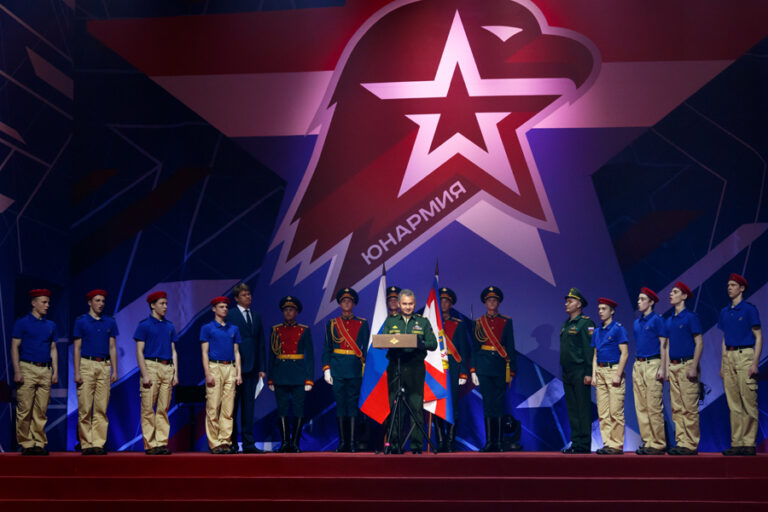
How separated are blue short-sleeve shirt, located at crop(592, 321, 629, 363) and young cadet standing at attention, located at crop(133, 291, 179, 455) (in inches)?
158

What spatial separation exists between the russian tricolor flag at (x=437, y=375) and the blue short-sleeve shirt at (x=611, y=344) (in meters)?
1.43

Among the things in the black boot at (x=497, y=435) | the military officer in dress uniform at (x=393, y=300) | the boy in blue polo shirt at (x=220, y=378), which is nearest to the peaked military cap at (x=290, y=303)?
the boy in blue polo shirt at (x=220, y=378)

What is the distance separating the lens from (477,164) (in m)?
8.74

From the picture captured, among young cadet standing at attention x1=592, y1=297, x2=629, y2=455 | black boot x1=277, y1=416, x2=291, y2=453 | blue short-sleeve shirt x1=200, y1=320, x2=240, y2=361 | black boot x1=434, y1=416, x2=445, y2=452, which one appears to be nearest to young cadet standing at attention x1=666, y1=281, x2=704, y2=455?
young cadet standing at attention x1=592, y1=297, x2=629, y2=455

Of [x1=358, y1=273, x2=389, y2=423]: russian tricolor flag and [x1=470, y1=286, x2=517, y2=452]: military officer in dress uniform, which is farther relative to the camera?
[x1=470, y1=286, x2=517, y2=452]: military officer in dress uniform

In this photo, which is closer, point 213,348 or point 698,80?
point 213,348

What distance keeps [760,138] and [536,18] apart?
2.81 metres

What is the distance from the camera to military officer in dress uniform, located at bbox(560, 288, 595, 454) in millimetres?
7242

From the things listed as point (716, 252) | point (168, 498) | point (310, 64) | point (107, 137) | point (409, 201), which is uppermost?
point (310, 64)

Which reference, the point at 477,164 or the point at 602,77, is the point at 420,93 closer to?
the point at 477,164

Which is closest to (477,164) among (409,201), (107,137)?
(409,201)

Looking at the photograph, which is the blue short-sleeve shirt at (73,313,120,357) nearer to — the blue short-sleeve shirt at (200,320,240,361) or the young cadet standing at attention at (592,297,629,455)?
the blue short-sleeve shirt at (200,320,240,361)

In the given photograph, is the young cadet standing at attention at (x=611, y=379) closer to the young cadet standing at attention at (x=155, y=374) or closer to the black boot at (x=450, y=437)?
the black boot at (x=450, y=437)

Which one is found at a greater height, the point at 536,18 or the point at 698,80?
the point at 536,18
